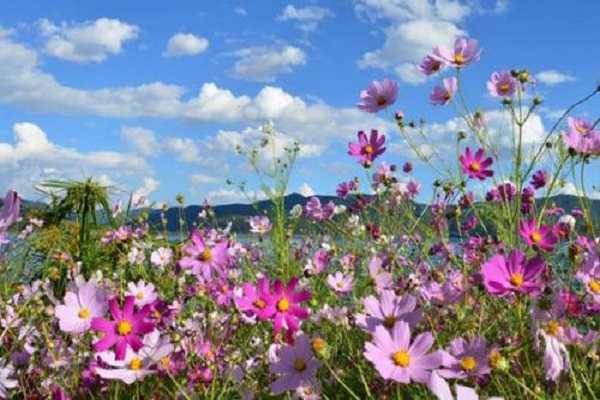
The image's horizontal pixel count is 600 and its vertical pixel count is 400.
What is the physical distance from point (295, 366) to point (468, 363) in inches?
13.3

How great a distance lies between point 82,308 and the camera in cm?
176

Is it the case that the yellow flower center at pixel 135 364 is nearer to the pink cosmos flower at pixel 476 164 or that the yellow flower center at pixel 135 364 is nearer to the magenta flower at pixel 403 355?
the magenta flower at pixel 403 355

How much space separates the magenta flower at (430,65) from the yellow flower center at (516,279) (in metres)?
1.44

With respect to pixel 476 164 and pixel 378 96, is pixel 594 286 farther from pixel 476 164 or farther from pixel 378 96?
pixel 378 96

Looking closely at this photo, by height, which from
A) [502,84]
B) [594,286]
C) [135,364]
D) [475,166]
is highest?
[502,84]

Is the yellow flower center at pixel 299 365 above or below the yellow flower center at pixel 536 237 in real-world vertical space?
below

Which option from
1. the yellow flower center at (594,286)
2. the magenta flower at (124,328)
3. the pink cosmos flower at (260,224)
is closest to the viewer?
the magenta flower at (124,328)

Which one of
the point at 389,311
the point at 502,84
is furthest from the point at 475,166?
the point at 389,311

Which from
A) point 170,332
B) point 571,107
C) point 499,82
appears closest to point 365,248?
point 499,82

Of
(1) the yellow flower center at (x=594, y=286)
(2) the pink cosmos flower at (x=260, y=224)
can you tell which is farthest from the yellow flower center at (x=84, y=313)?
(2) the pink cosmos flower at (x=260, y=224)

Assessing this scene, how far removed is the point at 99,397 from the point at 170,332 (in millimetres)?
260

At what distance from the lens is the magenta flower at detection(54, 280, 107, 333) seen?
174 cm

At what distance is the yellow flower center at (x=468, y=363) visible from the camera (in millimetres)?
1518

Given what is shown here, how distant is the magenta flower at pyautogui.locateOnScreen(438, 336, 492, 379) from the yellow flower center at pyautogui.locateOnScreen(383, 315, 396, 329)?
4.5 inches
